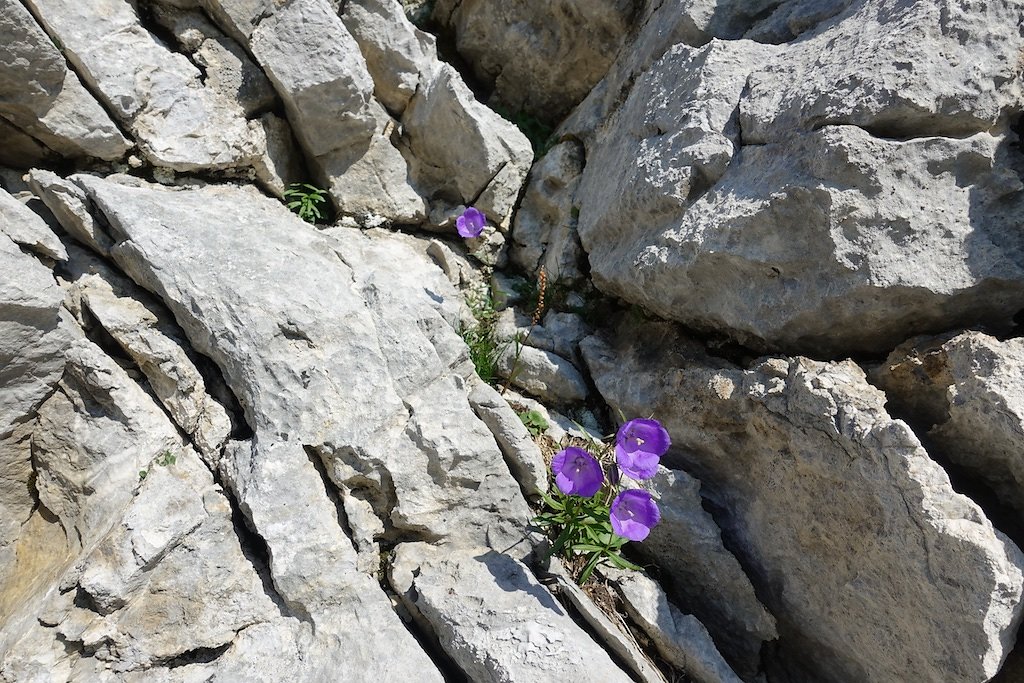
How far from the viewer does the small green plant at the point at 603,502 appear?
3221 mm

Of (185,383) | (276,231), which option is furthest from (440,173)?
(185,383)

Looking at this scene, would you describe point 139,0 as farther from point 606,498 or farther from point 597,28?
point 606,498

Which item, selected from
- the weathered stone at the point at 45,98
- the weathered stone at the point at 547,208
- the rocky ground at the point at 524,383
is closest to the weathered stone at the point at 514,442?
the rocky ground at the point at 524,383

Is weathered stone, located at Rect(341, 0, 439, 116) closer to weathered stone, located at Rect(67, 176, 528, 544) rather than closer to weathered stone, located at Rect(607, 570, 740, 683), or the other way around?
weathered stone, located at Rect(67, 176, 528, 544)

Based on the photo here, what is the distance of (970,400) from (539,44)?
438 cm

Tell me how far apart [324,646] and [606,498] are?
1.57 meters

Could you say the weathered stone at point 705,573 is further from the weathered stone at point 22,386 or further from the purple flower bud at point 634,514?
the weathered stone at point 22,386

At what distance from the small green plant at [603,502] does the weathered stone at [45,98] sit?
338 centimetres

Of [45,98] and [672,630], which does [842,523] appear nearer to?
[672,630]

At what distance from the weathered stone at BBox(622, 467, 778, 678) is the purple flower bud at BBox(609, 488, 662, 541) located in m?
0.50

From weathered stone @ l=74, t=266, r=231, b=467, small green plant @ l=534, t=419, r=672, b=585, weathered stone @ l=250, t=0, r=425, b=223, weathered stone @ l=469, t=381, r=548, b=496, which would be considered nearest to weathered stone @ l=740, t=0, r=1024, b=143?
small green plant @ l=534, t=419, r=672, b=585

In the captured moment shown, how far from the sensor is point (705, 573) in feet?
11.6

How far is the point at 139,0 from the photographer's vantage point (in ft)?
14.5

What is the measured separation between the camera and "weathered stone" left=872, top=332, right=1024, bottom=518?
2.86 metres
